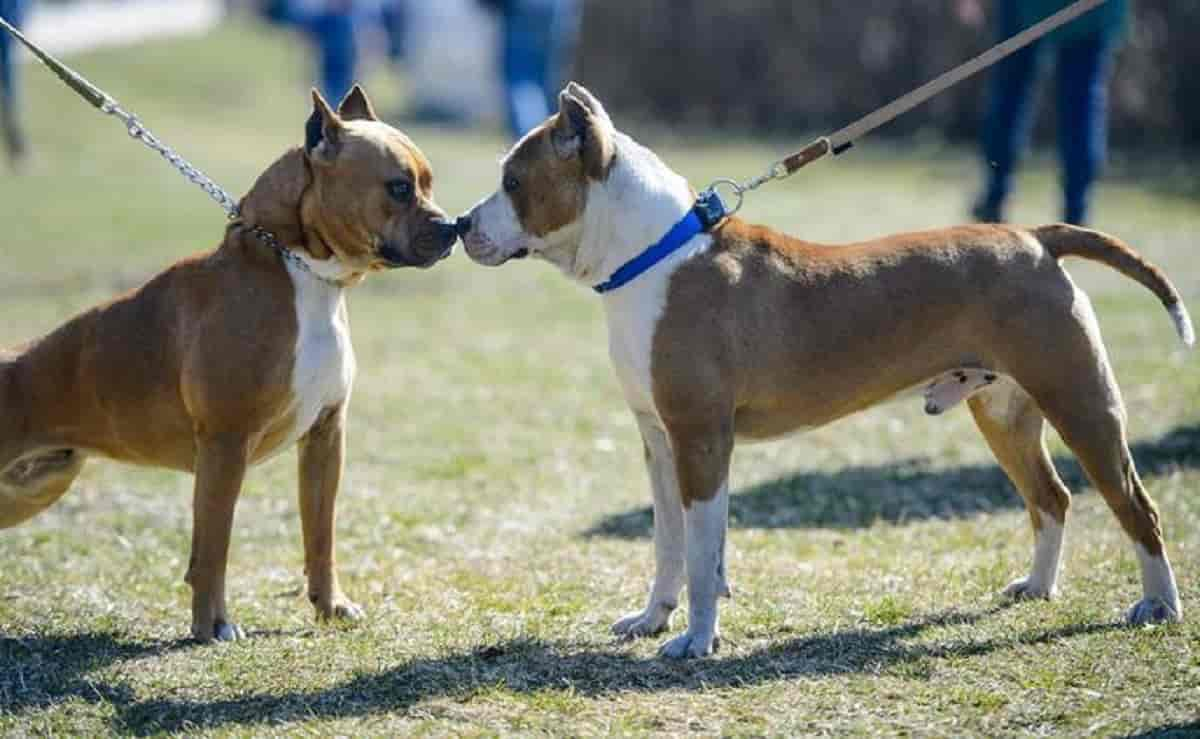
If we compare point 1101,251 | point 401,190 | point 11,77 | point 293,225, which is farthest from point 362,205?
point 11,77

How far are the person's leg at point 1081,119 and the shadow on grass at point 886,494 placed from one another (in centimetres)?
197

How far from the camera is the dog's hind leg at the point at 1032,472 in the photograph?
6484mm

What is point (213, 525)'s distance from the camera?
6.14 m

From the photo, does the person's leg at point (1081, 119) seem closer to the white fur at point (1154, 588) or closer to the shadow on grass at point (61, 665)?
the white fur at point (1154, 588)

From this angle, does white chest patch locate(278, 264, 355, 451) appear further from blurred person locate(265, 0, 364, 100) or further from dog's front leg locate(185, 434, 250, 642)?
blurred person locate(265, 0, 364, 100)

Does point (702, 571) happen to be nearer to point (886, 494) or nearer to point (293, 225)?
point (293, 225)

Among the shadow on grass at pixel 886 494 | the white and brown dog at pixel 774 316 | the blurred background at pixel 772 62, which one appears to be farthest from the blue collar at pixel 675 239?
the blurred background at pixel 772 62

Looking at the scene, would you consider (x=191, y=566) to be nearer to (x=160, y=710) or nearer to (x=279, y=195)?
(x=160, y=710)

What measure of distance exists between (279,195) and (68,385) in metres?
1.01

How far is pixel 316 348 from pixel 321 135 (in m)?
0.71

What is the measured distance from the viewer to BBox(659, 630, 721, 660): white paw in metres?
5.84

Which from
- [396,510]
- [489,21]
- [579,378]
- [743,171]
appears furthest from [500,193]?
[489,21]

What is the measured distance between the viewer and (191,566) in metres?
6.23

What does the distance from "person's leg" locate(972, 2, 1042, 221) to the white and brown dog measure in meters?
5.44
